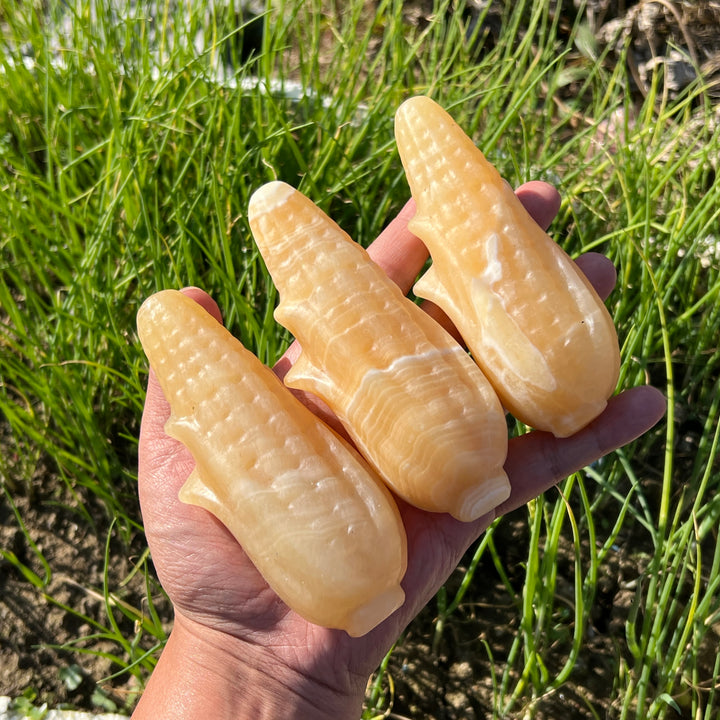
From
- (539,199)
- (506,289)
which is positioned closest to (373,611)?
(506,289)

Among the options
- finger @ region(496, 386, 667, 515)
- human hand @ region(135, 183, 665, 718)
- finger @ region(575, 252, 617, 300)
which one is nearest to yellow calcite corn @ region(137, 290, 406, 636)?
human hand @ region(135, 183, 665, 718)

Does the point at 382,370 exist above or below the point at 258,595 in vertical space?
above

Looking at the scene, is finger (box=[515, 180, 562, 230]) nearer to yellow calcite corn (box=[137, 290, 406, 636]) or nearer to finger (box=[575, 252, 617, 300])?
finger (box=[575, 252, 617, 300])

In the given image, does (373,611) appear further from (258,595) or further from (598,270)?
(598,270)

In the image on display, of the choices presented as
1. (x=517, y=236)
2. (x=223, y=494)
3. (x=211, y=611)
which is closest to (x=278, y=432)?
(x=223, y=494)

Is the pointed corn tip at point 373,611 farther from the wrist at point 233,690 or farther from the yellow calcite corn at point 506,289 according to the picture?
the yellow calcite corn at point 506,289

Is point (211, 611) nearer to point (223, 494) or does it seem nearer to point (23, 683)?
point (223, 494)

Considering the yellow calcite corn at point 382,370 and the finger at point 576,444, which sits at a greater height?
the yellow calcite corn at point 382,370

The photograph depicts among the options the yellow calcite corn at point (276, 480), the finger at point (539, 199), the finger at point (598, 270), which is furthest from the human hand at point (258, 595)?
the finger at point (539, 199)
